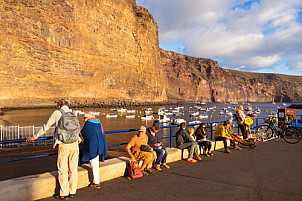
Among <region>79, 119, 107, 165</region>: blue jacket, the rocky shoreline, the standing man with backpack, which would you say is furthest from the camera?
the rocky shoreline

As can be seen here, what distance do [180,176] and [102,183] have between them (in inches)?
83.5

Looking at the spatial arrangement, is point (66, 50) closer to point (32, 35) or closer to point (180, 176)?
point (32, 35)

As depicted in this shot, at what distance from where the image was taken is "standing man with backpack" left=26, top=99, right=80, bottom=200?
13.9ft

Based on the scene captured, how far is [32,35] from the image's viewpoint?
69.3 m

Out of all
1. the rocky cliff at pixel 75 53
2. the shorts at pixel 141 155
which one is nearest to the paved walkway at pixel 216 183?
the shorts at pixel 141 155

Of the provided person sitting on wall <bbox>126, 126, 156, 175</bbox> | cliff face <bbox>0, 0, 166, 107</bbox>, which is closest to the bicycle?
person sitting on wall <bbox>126, 126, 156, 175</bbox>

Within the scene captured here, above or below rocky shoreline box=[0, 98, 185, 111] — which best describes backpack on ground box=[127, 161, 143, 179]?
below

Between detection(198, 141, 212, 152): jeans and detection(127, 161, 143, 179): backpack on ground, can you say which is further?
detection(198, 141, 212, 152): jeans

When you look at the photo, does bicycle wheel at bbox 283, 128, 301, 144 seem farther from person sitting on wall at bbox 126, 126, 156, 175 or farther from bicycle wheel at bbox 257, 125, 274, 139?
person sitting on wall at bbox 126, 126, 156, 175

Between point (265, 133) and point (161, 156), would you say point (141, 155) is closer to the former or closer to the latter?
point (161, 156)

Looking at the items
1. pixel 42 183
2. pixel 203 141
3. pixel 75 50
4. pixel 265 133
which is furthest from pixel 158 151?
pixel 75 50

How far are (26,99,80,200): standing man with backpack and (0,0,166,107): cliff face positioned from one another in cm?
6996

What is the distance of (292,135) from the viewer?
35.1 feet

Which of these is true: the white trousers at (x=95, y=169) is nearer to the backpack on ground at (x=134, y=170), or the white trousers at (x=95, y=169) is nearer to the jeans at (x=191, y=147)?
the backpack on ground at (x=134, y=170)
